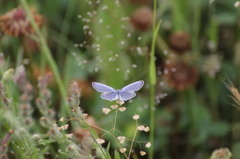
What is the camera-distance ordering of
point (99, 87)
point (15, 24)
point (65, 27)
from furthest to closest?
point (65, 27)
point (15, 24)
point (99, 87)

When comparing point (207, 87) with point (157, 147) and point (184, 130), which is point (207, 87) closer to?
point (184, 130)

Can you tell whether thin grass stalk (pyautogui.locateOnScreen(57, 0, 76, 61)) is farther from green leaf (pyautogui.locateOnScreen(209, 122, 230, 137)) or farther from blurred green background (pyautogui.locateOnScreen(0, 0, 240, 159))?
green leaf (pyautogui.locateOnScreen(209, 122, 230, 137))

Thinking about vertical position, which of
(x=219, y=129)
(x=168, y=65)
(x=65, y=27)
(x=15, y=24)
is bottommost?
(x=219, y=129)

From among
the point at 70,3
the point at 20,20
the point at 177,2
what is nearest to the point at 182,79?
the point at 177,2

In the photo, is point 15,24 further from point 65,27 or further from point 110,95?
point 110,95

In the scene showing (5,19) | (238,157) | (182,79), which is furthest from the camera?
(182,79)

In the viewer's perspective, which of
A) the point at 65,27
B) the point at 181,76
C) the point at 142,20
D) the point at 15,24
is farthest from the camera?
the point at 65,27

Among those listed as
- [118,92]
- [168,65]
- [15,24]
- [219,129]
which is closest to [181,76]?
[168,65]
